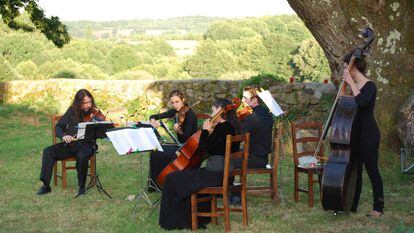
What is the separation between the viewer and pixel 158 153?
753cm

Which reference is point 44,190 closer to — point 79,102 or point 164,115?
point 79,102

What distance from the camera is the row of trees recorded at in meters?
45.4

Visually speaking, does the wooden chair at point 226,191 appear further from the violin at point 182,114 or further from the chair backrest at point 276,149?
the violin at point 182,114

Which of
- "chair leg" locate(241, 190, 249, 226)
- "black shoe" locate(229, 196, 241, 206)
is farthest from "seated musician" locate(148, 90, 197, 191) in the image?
"chair leg" locate(241, 190, 249, 226)

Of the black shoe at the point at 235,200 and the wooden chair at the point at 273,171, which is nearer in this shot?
the wooden chair at the point at 273,171

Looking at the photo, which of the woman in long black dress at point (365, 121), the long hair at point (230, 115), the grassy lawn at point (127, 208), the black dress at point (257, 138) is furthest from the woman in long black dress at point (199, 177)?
the woman in long black dress at point (365, 121)

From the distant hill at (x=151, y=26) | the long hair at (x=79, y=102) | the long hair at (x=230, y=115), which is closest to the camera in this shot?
the long hair at (x=230, y=115)

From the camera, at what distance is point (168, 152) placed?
7.57 m

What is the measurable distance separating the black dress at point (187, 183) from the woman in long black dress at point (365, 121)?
1173 millimetres

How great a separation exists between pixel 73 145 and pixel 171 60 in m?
57.8

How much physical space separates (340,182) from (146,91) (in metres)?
9.66

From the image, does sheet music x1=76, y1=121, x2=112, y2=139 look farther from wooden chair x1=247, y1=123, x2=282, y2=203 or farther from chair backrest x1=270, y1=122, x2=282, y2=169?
chair backrest x1=270, y1=122, x2=282, y2=169

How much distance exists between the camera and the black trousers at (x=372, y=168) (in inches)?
242

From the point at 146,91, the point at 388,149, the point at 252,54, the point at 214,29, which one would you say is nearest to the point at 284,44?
the point at 252,54
